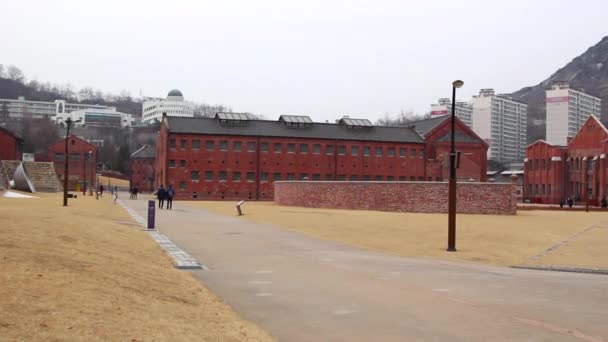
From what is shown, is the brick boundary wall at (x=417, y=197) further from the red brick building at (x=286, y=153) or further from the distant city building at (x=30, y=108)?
the distant city building at (x=30, y=108)

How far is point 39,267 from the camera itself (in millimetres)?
9516

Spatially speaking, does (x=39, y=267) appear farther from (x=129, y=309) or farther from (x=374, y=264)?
(x=374, y=264)

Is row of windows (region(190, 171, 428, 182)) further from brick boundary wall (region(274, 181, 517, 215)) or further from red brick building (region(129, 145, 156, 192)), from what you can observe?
red brick building (region(129, 145, 156, 192))

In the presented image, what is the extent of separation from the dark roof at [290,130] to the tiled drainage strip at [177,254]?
5936 centimetres

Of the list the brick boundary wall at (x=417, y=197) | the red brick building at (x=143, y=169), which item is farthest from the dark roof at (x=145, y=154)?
the brick boundary wall at (x=417, y=197)

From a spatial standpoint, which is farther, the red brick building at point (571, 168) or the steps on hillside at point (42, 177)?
the red brick building at point (571, 168)

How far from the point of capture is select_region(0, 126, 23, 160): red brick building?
78.4m

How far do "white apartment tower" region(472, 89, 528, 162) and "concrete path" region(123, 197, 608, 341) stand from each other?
170 m

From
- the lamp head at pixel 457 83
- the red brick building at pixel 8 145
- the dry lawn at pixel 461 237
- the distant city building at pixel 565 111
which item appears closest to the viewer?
the dry lawn at pixel 461 237

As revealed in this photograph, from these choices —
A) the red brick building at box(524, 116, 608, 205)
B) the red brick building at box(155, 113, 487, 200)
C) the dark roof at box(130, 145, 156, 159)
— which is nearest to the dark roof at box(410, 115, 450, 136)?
the red brick building at box(155, 113, 487, 200)

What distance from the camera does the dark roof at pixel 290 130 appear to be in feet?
270

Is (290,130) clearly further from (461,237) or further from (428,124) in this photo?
(461,237)

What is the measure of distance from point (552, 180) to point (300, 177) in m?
36.8

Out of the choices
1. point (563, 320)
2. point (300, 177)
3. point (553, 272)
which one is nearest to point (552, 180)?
point (300, 177)
